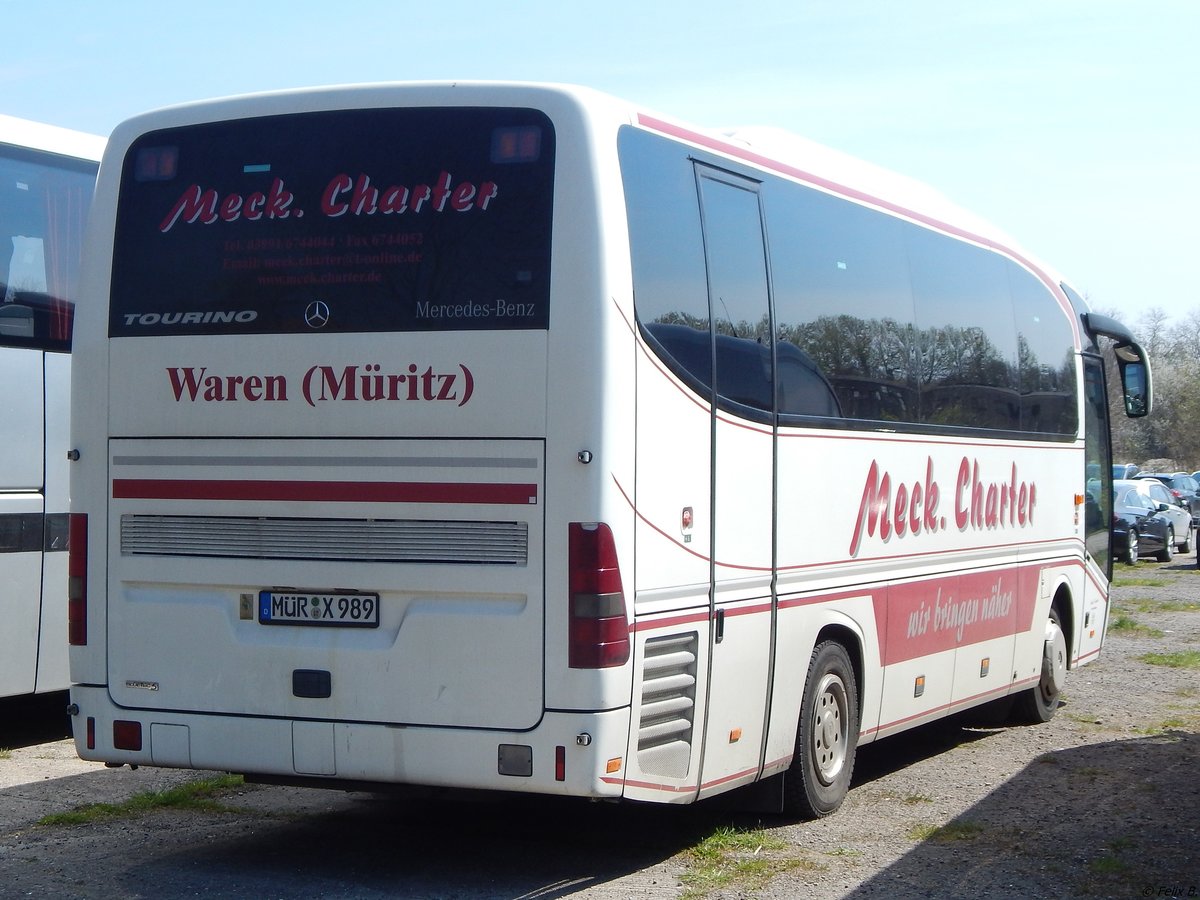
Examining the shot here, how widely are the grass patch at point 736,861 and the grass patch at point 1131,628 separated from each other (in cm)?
1292

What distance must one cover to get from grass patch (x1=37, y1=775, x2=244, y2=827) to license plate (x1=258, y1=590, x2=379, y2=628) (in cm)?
224

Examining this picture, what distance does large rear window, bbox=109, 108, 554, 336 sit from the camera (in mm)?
6852

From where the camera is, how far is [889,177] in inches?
416

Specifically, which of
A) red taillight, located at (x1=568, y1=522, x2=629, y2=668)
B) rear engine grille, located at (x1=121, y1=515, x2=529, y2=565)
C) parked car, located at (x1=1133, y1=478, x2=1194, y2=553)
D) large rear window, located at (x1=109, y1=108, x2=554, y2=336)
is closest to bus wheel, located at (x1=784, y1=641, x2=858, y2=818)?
red taillight, located at (x1=568, y1=522, x2=629, y2=668)

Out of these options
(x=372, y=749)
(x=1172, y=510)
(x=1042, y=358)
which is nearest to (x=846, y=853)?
(x=372, y=749)

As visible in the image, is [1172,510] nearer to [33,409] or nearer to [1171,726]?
A: [1171,726]

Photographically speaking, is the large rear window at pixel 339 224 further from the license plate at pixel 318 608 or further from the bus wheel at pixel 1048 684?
the bus wheel at pixel 1048 684

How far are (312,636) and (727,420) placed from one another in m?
2.17

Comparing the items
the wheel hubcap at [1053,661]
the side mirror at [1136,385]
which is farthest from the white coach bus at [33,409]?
the side mirror at [1136,385]

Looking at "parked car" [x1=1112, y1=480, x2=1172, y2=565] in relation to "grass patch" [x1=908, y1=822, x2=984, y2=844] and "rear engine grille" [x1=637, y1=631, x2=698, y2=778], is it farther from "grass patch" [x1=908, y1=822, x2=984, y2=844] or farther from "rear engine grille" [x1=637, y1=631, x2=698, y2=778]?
"rear engine grille" [x1=637, y1=631, x2=698, y2=778]

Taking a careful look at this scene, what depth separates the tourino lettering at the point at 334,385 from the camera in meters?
6.84

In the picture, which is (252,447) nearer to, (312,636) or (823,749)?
(312,636)

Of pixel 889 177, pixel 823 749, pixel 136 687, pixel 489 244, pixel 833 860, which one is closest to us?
pixel 489 244

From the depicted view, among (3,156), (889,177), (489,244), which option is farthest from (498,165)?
(3,156)
